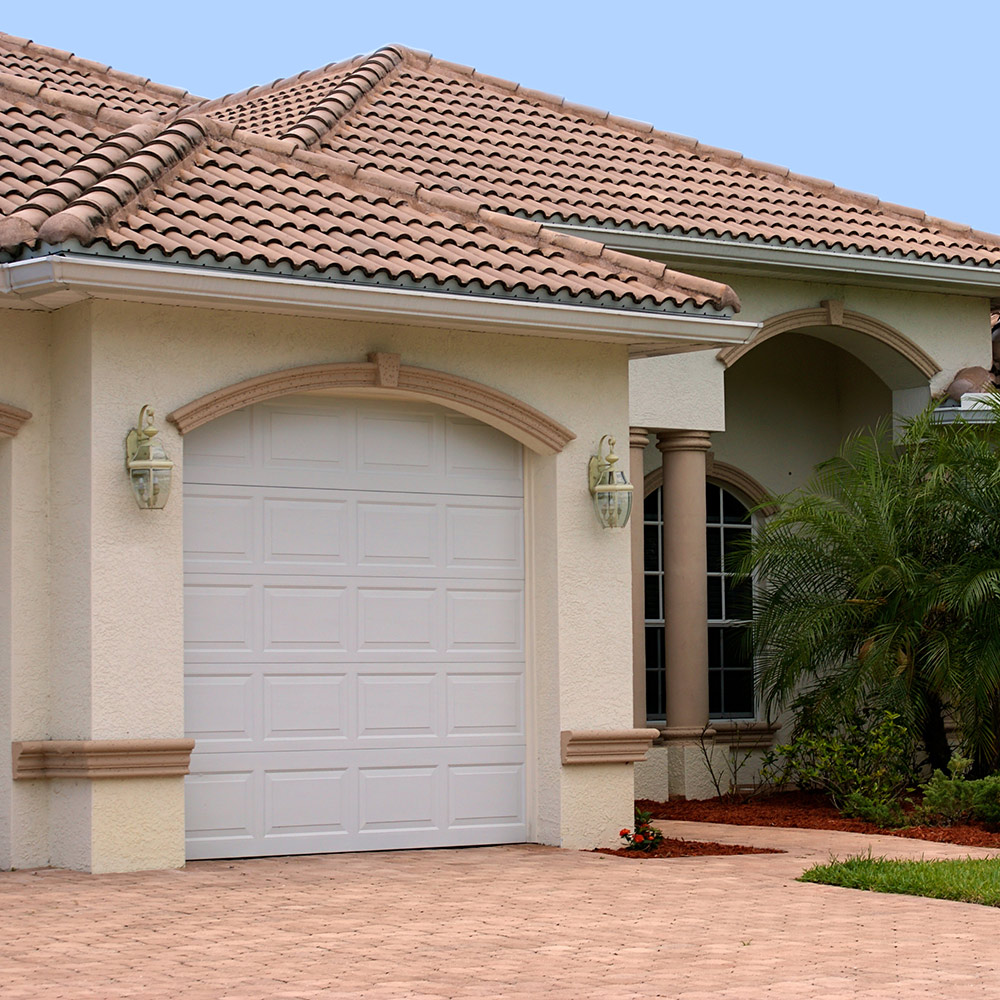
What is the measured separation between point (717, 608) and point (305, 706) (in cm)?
771

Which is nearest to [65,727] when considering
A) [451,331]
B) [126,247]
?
[126,247]

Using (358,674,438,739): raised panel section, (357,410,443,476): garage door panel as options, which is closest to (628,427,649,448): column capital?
(357,410,443,476): garage door panel

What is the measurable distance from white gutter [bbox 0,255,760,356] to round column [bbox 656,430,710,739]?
3.52 metres

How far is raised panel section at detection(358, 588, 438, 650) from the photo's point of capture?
11648mm

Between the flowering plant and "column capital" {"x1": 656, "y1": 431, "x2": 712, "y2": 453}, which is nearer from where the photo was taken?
the flowering plant

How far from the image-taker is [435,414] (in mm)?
12086

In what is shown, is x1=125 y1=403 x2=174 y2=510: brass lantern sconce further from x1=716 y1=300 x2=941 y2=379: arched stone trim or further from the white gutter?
x1=716 y1=300 x2=941 y2=379: arched stone trim

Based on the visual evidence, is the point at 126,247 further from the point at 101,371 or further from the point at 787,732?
the point at 787,732

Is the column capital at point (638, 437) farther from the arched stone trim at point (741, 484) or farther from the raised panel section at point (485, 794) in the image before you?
the raised panel section at point (485, 794)

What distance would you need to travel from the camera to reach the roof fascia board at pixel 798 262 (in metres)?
15.1

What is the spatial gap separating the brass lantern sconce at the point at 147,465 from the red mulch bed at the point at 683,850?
150 inches

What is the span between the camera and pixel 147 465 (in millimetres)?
10336

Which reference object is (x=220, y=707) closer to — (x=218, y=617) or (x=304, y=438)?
(x=218, y=617)

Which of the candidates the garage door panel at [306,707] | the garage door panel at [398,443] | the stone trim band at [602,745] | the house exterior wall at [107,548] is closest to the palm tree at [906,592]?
the stone trim band at [602,745]
